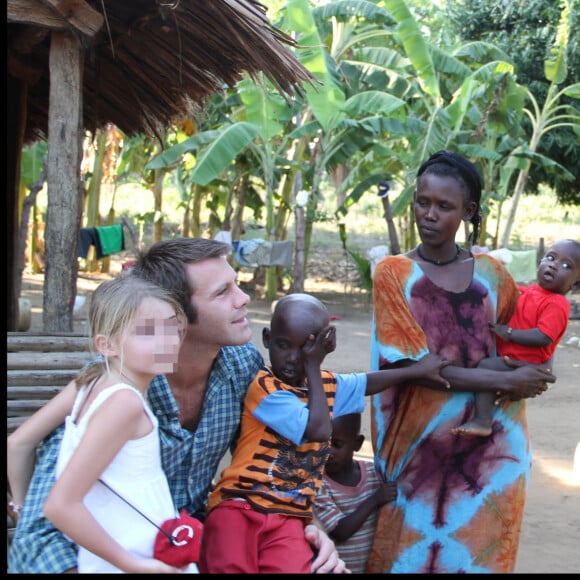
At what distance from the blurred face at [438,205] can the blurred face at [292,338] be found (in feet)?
1.72

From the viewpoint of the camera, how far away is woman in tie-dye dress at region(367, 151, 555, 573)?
8.46 feet

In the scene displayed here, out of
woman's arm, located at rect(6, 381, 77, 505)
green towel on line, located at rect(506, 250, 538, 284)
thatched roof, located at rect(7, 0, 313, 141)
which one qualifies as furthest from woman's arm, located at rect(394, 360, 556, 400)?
green towel on line, located at rect(506, 250, 538, 284)

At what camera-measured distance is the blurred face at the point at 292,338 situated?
229cm

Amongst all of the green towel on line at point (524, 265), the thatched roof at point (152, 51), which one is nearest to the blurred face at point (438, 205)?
the thatched roof at point (152, 51)

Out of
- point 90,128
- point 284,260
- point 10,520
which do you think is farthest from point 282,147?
point 10,520

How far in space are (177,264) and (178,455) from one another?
1.79ft

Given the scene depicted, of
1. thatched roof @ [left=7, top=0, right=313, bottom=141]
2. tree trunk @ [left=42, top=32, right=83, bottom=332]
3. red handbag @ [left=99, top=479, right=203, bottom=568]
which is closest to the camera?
red handbag @ [left=99, top=479, right=203, bottom=568]

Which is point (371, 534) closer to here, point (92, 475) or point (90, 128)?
point (92, 475)

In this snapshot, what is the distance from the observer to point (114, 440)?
172 centimetres

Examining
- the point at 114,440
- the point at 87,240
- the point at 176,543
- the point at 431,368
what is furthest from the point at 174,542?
the point at 87,240

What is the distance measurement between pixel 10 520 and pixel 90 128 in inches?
153

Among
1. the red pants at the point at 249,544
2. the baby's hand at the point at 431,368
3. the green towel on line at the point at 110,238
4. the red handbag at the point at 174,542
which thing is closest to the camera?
the red handbag at the point at 174,542

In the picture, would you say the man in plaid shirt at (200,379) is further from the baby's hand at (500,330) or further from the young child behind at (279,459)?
the baby's hand at (500,330)

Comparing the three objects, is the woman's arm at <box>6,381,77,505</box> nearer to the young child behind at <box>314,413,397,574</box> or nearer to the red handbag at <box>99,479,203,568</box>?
the red handbag at <box>99,479,203,568</box>
